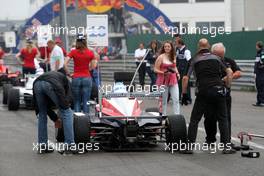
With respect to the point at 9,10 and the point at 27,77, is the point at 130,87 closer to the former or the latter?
the point at 27,77

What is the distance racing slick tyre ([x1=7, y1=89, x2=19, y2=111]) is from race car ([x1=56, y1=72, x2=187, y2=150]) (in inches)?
254

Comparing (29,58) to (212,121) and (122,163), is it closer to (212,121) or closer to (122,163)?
(212,121)

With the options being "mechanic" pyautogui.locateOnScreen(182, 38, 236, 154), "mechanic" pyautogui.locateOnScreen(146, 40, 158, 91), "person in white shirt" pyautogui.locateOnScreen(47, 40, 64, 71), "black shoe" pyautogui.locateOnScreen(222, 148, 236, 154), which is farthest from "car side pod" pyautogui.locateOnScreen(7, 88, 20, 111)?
"black shoe" pyautogui.locateOnScreen(222, 148, 236, 154)

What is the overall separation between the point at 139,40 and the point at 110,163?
Answer: 2954 centimetres

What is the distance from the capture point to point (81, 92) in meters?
14.1

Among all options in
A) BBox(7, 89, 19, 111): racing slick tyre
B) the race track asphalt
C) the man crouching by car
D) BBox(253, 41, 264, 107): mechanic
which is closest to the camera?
the race track asphalt

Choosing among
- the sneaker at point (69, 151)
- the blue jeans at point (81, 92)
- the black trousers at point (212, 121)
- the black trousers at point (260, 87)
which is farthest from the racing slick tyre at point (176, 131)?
the black trousers at point (260, 87)

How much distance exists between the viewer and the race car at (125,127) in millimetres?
11055

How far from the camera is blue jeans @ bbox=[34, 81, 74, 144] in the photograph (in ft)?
36.0

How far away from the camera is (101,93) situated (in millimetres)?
12156

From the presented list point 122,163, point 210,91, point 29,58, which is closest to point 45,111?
point 122,163

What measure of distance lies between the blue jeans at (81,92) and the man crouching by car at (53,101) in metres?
2.72

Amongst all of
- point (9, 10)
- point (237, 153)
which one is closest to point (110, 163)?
point (237, 153)

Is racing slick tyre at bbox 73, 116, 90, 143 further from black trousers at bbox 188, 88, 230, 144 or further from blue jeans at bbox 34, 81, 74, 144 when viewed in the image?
black trousers at bbox 188, 88, 230, 144
